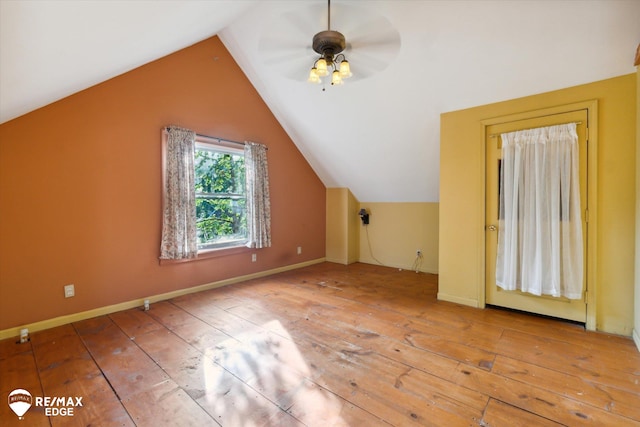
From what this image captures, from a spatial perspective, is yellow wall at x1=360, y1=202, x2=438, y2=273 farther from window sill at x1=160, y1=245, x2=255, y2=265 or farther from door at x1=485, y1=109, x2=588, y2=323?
window sill at x1=160, y1=245, x2=255, y2=265

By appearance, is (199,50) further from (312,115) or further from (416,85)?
(416,85)

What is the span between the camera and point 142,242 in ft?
11.0

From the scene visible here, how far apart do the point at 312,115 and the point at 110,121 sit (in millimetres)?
2595

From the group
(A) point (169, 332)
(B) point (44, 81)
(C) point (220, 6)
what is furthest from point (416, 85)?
(A) point (169, 332)

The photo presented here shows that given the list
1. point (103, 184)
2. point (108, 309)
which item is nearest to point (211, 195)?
point (103, 184)

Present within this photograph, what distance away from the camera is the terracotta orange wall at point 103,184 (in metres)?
2.58

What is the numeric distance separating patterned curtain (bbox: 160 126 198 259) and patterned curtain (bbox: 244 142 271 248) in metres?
0.90

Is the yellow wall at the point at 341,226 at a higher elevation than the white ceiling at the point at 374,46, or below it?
below

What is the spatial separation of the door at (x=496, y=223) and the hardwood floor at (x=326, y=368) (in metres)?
0.14

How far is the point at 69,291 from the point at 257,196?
97.3 inches

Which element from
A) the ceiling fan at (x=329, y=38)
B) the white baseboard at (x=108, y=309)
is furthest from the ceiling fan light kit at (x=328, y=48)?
the white baseboard at (x=108, y=309)

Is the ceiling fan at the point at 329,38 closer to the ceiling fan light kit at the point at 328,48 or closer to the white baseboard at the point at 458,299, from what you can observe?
the ceiling fan light kit at the point at 328,48

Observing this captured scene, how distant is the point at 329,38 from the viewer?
6.78 ft

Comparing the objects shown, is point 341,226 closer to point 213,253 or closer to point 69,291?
point 213,253
